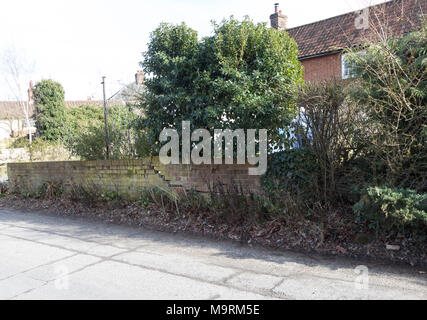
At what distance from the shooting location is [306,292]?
3.55 m

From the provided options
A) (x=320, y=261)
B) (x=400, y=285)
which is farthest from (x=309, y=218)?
(x=400, y=285)

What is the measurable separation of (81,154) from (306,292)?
25.2 feet

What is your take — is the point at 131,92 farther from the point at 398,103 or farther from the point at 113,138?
the point at 398,103

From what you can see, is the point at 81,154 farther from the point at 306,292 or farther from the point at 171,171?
the point at 306,292

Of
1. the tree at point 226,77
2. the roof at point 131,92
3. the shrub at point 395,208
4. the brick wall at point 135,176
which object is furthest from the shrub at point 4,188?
the shrub at point 395,208

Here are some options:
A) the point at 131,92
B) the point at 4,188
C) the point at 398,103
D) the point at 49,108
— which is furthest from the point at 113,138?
the point at 49,108

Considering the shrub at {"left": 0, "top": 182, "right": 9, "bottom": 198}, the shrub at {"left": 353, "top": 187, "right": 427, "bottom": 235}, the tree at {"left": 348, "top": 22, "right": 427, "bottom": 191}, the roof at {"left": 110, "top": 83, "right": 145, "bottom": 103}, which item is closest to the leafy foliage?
the roof at {"left": 110, "top": 83, "right": 145, "bottom": 103}

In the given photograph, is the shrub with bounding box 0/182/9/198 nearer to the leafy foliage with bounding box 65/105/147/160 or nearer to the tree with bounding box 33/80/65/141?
the leafy foliage with bounding box 65/105/147/160

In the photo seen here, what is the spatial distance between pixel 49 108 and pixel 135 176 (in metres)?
18.3

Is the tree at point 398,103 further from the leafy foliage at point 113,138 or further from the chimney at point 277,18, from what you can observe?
the chimney at point 277,18

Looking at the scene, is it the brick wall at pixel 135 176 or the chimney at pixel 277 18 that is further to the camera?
the chimney at pixel 277 18

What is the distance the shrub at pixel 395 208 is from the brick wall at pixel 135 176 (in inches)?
84.1

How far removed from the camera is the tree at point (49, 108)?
22.5 meters

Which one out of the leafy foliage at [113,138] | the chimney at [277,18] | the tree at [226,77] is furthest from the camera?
the chimney at [277,18]
